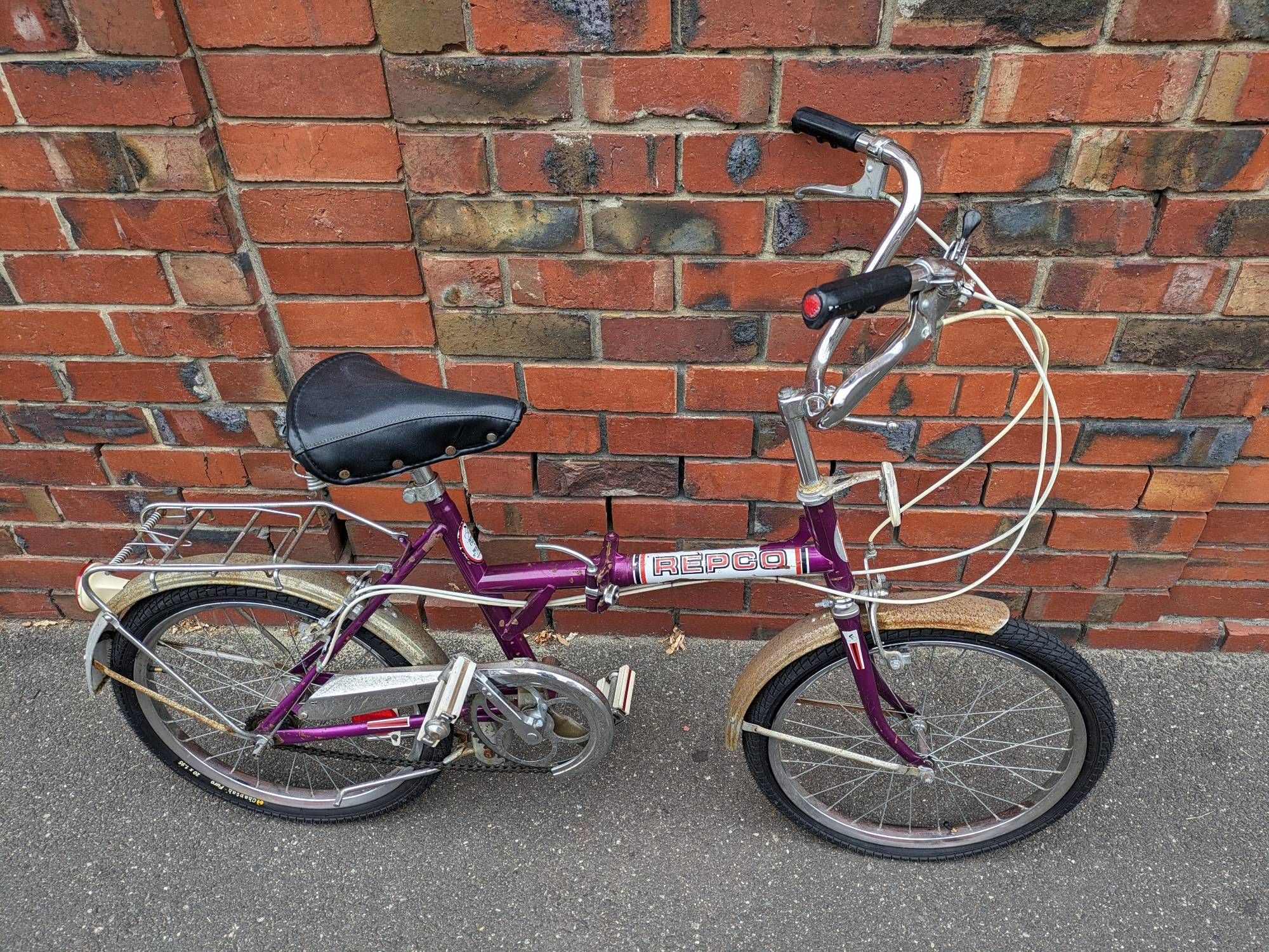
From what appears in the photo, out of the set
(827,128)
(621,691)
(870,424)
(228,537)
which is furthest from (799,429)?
(228,537)

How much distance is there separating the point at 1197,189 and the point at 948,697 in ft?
4.06

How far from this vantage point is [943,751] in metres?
1.92

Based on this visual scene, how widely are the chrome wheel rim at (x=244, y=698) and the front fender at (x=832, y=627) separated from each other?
0.69 metres

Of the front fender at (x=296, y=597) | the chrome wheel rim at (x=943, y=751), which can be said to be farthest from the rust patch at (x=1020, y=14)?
the front fender at (x=296, y=597)

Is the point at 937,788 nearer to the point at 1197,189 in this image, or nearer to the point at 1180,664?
the point at 1180,664

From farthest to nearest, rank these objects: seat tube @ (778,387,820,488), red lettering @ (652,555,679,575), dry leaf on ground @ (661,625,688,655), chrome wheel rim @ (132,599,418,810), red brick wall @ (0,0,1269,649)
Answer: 1. dry leaf on ground @ (661,625,688,655)
2. chrome wheel rim @ (132,599,418,810)
3. red lettering @ (652,555,679,575)
4. red brick wall @ (0,0,1269,649)
5. seat tube @ (778,387,820,488)

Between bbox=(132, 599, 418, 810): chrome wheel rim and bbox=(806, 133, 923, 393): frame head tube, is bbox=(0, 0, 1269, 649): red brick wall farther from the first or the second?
bbox=(132, 599, 418, 810): chrome wheel rim

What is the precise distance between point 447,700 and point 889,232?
1.15m

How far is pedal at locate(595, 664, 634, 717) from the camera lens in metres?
1.69

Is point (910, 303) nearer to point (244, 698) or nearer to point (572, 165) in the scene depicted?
point (572, 165)

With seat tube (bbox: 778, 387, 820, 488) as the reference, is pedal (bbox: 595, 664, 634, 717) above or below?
below

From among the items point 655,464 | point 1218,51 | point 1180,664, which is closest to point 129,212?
point 655,464

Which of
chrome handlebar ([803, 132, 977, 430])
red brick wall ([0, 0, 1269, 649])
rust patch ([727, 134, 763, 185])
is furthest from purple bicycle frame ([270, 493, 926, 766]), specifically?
rust patch ([727, 134, 763, 185])

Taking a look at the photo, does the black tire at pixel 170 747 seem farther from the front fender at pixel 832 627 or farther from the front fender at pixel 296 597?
the front fender at pixel 832 627
